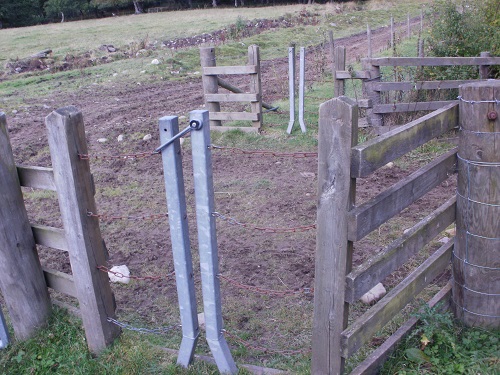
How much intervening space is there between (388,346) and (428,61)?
6015 mm

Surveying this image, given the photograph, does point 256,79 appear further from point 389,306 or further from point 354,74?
point 389,306

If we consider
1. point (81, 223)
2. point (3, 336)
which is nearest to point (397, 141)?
point (81, 223)

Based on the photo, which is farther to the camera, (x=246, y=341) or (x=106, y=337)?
(x=246, y=341)

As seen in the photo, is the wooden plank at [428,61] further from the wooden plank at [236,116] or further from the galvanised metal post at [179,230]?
the galvanised metal post at [179,230]

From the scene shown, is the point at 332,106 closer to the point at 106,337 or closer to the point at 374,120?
the point at 106,337

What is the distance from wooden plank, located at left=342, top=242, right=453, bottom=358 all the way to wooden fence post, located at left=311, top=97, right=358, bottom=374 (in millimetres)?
59

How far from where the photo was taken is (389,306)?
2.91 m

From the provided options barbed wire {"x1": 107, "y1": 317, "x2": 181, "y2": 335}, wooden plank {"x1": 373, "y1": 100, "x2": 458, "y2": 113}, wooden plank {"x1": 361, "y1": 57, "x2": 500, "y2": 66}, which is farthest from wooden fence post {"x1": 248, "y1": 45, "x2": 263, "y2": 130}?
barbed wire {"x1": 107, "y1": 317, "x2": 181, "y2": 335}

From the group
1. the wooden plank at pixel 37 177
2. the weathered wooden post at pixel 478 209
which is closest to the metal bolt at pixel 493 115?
the weathered wooden post at pixel 478 209

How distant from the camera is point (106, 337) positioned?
348 centimetres

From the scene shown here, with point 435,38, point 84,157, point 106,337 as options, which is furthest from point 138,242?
point 435,38

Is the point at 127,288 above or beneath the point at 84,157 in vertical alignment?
beneath

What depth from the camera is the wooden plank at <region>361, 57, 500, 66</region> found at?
24.9ft

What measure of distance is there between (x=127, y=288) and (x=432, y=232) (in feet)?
9.14
